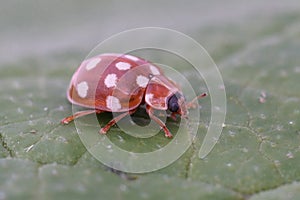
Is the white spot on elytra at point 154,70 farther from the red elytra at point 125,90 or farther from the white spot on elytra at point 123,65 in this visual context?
the white spot on elytra at point 123,65

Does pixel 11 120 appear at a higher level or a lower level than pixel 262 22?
lower

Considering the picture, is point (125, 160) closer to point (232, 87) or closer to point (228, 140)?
point (228, 140)

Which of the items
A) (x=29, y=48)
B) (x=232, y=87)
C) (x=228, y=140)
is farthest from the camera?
(x=29, y=48)

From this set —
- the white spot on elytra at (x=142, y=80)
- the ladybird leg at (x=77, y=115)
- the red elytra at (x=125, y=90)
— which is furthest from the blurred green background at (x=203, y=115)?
the white spot on elytra at (x=142, y=80)

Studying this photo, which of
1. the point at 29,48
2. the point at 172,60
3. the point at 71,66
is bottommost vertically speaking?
the point at 29,48

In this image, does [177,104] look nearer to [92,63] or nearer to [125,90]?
[125,90]

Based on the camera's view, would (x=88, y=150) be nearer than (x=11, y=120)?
Yes

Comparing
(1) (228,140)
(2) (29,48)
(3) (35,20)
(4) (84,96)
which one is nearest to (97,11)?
(3) (35,20)
